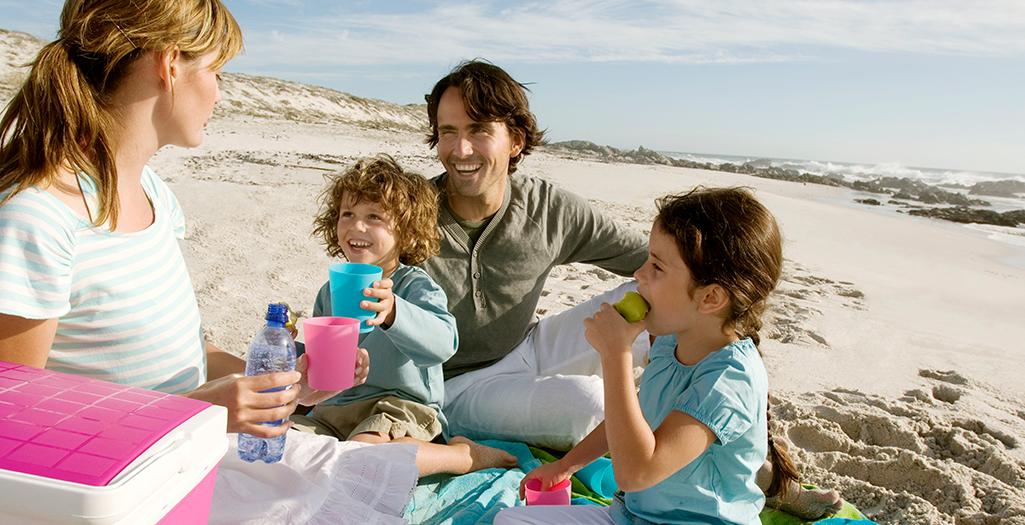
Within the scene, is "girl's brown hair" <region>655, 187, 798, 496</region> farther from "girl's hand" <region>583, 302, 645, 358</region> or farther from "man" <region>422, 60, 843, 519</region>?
"man" <region>422, 60, 843, 519</region>

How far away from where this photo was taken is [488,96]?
3.58 m

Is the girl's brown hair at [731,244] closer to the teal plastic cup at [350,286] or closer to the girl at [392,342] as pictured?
the teal plastic cup at [350,286]

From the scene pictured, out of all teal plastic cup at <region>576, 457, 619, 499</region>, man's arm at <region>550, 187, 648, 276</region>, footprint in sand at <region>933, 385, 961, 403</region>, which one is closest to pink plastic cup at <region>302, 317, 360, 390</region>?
teal plastic cup at <region>576, 457, 619, 499</region>

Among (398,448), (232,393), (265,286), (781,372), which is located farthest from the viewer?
(265,286)

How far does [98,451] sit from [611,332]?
51.9 inches

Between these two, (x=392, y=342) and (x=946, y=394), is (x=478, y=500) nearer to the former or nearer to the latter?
(x=392, y=342)

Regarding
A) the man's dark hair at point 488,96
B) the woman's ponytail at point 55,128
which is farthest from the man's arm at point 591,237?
the woman's ponytail at point 55,128

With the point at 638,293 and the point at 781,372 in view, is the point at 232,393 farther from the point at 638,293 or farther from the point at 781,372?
the point at 781,372

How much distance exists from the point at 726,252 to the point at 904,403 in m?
2.82

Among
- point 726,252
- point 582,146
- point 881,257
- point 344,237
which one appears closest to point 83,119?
point 344,237

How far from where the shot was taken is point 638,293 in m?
2.31

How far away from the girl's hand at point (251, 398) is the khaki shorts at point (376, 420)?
1.04 m

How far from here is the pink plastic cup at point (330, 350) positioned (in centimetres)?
231

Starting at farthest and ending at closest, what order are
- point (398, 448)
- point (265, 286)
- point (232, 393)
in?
point (265, 286)
point (398, 448)
point (232, 393)
